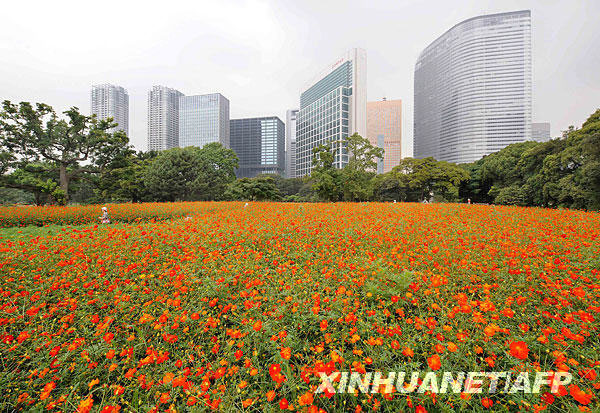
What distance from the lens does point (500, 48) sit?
6644 centimetres

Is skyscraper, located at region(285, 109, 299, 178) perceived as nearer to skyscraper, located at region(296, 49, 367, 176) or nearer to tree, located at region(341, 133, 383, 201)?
skyscraper, located at region(296, 49, 367, 176)

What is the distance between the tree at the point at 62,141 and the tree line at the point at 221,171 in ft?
0.17

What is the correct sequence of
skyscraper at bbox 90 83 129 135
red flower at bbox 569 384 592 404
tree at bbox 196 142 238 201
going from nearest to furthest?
red flower at bbox 569 384 592 404 < tree at bbox 196 142 238 201 < skyscraper at bbox 90 83 129 135

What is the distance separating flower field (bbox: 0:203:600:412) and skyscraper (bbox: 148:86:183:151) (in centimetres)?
7301

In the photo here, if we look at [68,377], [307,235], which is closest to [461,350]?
[68,377]

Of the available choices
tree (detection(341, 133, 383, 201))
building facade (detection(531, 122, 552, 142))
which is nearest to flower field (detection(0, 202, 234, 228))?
tree (detection(341, 133, 383, 201))

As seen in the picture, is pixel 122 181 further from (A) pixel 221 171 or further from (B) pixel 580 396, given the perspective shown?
(B) pixel 580 396

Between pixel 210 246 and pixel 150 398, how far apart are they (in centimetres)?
258

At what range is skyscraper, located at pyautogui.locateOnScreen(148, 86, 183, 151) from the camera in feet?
213

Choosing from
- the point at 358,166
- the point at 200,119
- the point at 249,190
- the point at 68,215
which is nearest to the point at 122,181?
the point at 68,215

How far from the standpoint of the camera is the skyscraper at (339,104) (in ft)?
209

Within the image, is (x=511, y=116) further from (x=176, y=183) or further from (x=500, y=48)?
(x=176, y=183)

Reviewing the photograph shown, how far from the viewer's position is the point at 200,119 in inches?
2854

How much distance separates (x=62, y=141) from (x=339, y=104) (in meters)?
61.0
